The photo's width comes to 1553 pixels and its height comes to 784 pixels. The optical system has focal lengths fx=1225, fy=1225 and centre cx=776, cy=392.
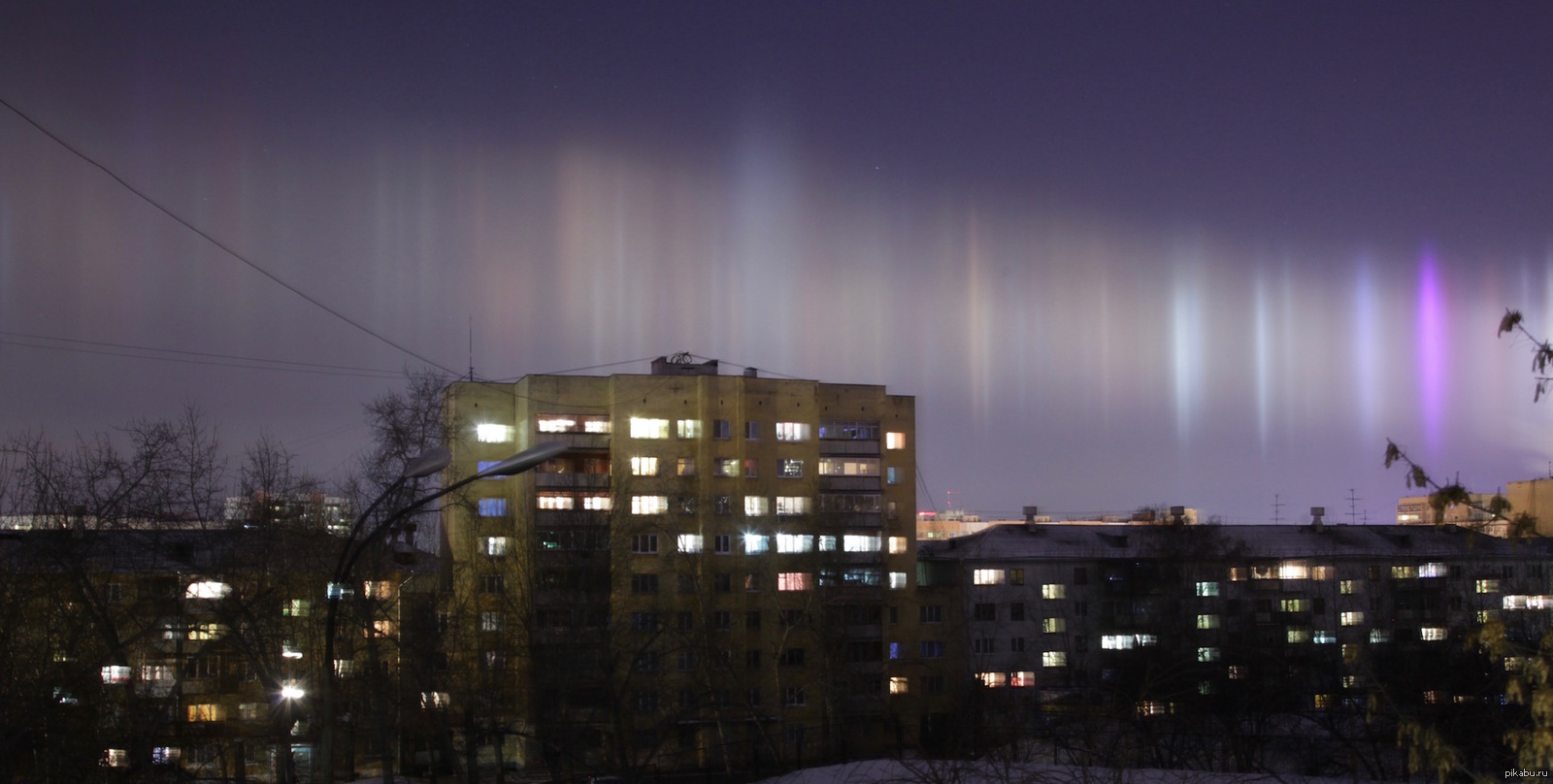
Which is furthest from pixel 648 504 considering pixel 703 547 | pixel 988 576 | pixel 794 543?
pixel 988 576

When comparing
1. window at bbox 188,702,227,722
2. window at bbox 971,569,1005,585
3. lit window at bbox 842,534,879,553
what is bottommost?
window at bbox 188,702,227,722

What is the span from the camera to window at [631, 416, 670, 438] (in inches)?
2363

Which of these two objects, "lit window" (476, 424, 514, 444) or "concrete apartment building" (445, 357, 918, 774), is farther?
"lit window" (476, 424, 514, 444)

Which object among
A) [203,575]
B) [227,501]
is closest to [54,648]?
[203,575]

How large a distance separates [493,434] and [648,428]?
24.4 ft

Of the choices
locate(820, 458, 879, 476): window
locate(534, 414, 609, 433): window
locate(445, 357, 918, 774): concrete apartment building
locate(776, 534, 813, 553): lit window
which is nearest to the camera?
locate(445, 357, 918, 774): concrete apartment building

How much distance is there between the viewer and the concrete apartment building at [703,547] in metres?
46.4

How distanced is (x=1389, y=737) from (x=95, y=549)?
29076 millimetres

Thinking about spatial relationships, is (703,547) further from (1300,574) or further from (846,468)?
(1300,574)

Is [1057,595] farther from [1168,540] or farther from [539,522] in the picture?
[539,522]

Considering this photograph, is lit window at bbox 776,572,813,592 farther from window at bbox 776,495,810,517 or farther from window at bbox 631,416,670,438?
window at bbox 631,416,670,438

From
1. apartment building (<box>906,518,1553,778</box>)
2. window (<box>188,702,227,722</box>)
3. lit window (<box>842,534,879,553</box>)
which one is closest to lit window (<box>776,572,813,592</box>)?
lit window (<box>842,534,879,553</box>)

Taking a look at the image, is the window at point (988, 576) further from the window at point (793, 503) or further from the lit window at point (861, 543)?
the window at point (793, 503)

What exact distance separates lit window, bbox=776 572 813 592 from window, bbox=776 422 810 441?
24.5 feet
